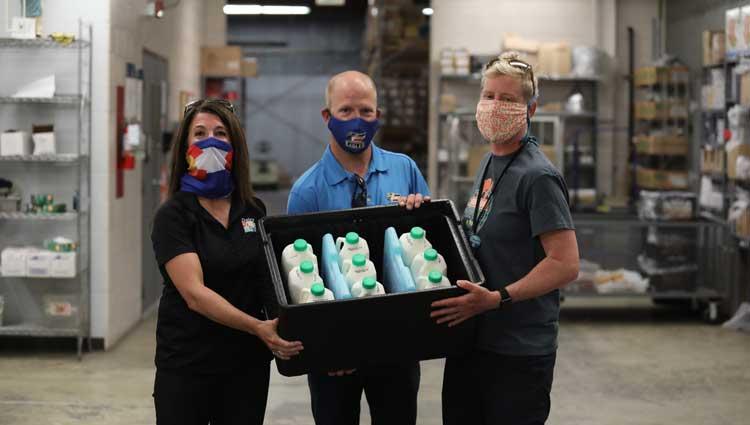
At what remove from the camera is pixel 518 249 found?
106 inches

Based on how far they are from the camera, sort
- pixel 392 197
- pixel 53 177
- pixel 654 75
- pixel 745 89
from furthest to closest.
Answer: pixel 654 75 → pixel 745 89 → pixel 53 177 → pixel 392 197

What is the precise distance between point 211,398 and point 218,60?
335 inches

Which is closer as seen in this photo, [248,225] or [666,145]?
[248,225]

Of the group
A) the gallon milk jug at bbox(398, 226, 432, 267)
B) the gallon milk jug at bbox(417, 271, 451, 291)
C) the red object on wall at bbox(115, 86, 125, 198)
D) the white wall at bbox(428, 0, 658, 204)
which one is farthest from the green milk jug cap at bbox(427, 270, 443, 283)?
the white wall at bbox(428, 0, 658, 204)

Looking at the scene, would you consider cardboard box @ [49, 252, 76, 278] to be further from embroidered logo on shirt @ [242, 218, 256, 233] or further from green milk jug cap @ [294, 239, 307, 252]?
green milk jug cap @ [294, 239, 307, 252]

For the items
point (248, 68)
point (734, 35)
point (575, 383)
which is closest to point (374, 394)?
point (575, 383)

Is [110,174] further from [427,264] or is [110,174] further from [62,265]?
[427,264]

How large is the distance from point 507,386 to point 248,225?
0.83 meters

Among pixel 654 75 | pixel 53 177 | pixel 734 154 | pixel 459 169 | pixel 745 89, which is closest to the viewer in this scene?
pixel 53 177

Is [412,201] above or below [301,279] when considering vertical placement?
above

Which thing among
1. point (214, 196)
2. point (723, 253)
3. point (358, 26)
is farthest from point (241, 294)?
point (358, 26)

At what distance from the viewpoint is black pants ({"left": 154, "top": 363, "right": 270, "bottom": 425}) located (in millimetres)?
2639

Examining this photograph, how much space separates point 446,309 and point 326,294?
31cm

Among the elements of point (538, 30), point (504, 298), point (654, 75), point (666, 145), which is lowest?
point (504, 298)
